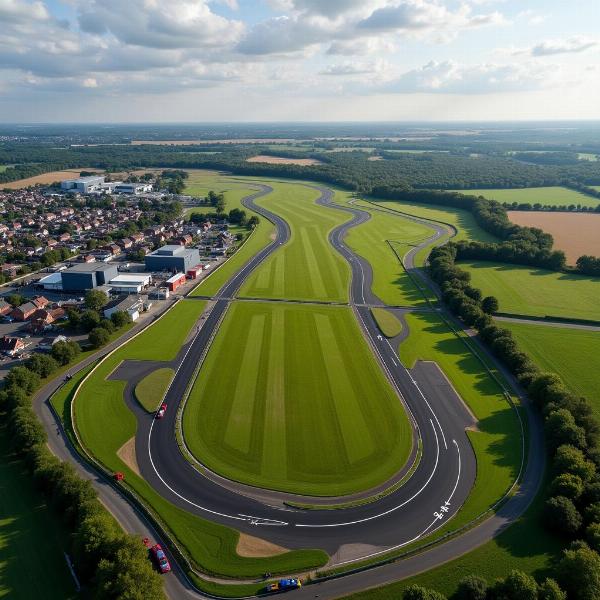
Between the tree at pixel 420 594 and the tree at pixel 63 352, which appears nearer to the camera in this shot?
the tree at pixel 420 594

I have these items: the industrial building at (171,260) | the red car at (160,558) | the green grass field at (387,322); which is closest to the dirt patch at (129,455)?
the red car at (160,558)

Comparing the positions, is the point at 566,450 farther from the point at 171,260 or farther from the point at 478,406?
the point at 171,260

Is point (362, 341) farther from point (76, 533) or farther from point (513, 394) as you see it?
point (76, 533)

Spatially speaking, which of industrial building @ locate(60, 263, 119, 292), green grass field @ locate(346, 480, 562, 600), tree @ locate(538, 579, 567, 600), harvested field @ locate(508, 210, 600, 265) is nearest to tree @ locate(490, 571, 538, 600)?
tree @ locate(538, 579, 567, 600)

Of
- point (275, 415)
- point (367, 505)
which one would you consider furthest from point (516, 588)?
point (275, 415)

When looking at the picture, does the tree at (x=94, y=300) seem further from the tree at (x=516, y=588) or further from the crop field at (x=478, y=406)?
the tree at (x=516, y=588)

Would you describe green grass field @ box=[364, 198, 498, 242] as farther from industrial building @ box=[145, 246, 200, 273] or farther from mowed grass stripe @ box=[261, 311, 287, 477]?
mowed grass stripe @ box=[261, 311, 287, 477]
